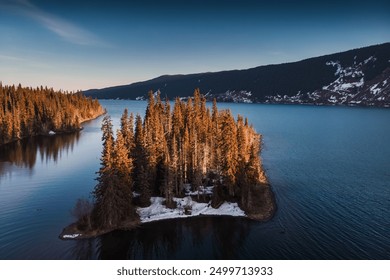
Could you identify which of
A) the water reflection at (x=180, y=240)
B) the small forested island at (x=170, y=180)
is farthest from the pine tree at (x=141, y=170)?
the water reflection at (x=180, y=240)

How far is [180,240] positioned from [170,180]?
12.8 m

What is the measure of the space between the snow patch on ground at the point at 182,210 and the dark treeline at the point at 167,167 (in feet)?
3.91

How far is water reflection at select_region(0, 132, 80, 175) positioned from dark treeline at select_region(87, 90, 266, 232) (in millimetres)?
41332

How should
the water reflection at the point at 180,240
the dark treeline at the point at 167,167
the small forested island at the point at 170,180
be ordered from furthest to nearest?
1. the dark treeline at the point at 167,167
2. the small forested island at the point at 170,180
3. the water reflection at the point at 180,240

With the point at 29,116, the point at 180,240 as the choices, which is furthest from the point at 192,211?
the point at 29,116

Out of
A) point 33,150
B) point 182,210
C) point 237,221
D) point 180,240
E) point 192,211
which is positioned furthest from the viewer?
point 33,150

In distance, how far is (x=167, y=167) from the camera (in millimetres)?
53562

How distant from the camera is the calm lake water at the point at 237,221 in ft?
128

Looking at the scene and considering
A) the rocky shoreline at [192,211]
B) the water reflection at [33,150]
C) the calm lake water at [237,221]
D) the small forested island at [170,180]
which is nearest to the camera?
the calm lake water at [237,221]

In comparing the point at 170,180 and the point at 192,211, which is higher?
the point at 170,180

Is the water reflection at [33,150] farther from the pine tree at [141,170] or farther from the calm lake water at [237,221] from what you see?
the pine tree at [141,170]

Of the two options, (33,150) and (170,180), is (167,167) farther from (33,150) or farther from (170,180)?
(33,150)

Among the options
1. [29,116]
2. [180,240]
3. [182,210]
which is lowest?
[180,240]

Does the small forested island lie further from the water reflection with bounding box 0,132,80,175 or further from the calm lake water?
the water reflection with bounding box 0,132,80,175
